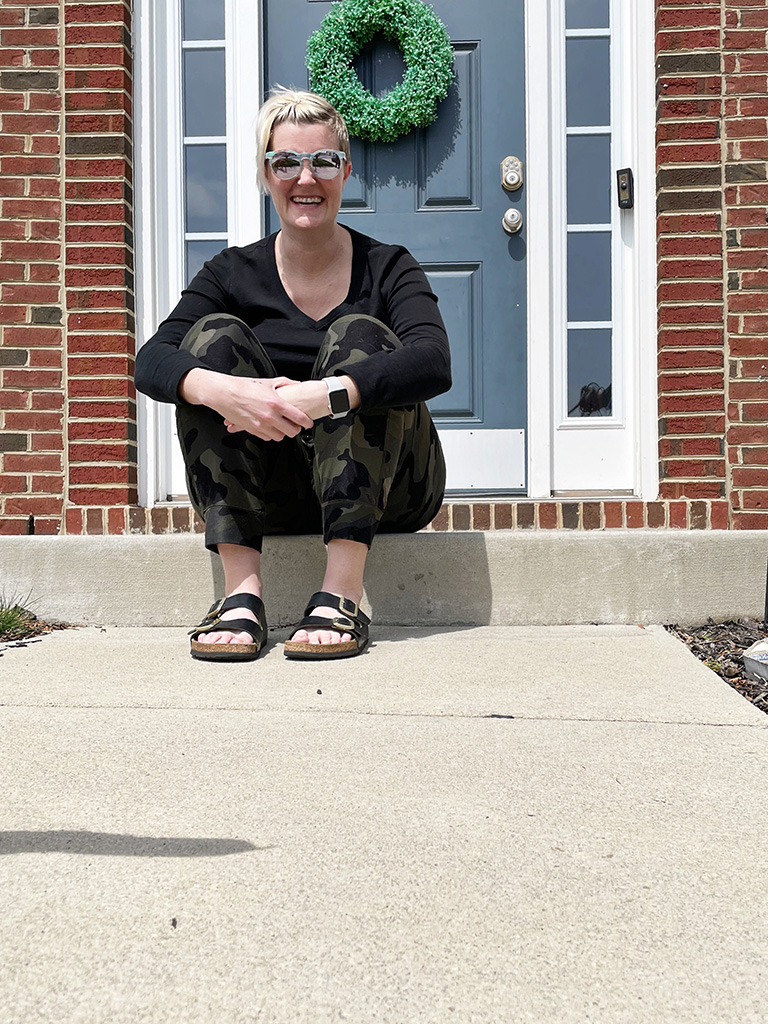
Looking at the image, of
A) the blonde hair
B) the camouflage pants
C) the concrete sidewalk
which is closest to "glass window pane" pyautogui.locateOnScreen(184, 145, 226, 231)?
the blonde hair

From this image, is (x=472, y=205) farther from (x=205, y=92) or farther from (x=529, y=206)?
(x=205, y=92)

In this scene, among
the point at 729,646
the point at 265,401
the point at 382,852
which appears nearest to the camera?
the point at 382,852

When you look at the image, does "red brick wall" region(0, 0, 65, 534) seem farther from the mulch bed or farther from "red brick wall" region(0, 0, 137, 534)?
Answer: the mulch bed

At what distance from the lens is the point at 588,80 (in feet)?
10.1

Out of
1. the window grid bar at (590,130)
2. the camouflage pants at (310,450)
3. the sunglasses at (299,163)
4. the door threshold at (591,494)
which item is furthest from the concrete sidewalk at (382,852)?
the window grid bar at (590,130)

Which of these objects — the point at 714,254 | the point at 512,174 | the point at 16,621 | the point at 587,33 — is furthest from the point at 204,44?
the point at 16,621

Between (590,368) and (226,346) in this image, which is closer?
(226,346)

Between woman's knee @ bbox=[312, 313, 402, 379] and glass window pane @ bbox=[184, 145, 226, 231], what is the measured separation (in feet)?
4.57

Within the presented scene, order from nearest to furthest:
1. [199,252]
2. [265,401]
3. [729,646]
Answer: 1. [265,401]
2. [729,646]
3. [199,252]

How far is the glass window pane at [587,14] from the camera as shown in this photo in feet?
10.1

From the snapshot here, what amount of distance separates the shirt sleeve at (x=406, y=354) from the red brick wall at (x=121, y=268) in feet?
2.52

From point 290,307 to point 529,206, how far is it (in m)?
1.27

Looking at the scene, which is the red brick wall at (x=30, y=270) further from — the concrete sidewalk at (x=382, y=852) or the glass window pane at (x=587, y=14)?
the glass window pane at (x=587, y=14)

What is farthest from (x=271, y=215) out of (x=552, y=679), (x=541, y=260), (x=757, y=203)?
(x=552, y=679)
